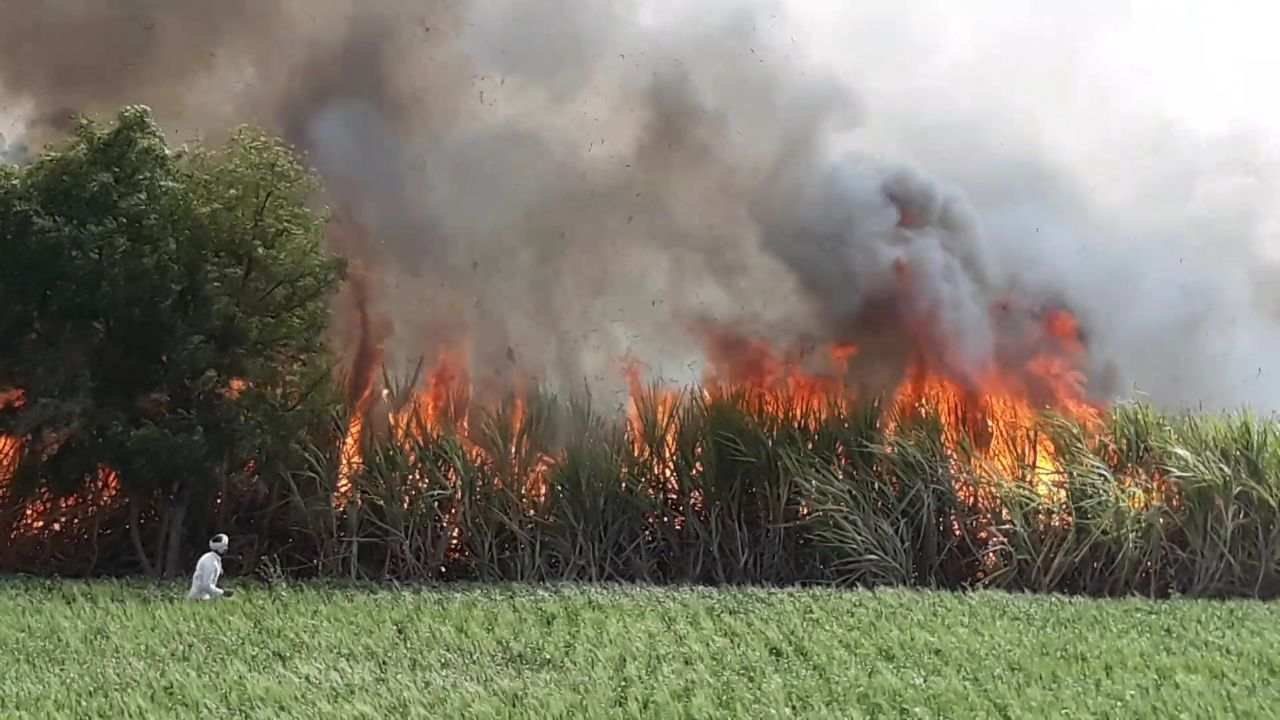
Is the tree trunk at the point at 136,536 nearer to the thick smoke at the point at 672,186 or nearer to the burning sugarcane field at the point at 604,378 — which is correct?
the burning sugarcane field at the point at 604,378

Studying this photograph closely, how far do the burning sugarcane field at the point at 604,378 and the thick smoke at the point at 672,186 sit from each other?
3 cm

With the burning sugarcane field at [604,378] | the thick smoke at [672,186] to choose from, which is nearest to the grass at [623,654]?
the burning sugarcane field at [604,378]

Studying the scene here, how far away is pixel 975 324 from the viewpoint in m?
9.24

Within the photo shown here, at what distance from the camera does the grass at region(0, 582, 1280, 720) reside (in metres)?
3.68

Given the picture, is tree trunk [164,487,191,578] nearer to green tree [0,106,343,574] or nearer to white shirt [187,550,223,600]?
green tree [0,106,343,574]

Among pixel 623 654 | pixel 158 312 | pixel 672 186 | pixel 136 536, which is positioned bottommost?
pixel 623 654

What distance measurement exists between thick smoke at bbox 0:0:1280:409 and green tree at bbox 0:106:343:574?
97.8 inches

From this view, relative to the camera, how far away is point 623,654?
14.5 feet

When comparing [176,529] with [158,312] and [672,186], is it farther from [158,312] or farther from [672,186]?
[672,186]

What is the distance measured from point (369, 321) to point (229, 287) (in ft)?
8.53

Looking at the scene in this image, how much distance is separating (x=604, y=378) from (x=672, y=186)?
5.46 feet

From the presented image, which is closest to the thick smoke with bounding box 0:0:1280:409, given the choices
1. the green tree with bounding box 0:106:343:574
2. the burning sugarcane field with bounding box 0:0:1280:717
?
the burning sugarcane field with bounding box 0:0:1280:717

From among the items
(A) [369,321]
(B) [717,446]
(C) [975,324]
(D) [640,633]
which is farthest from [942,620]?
(A) [369,321]

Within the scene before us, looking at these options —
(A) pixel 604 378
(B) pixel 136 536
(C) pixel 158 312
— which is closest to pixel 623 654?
(C) pixel 158 312
